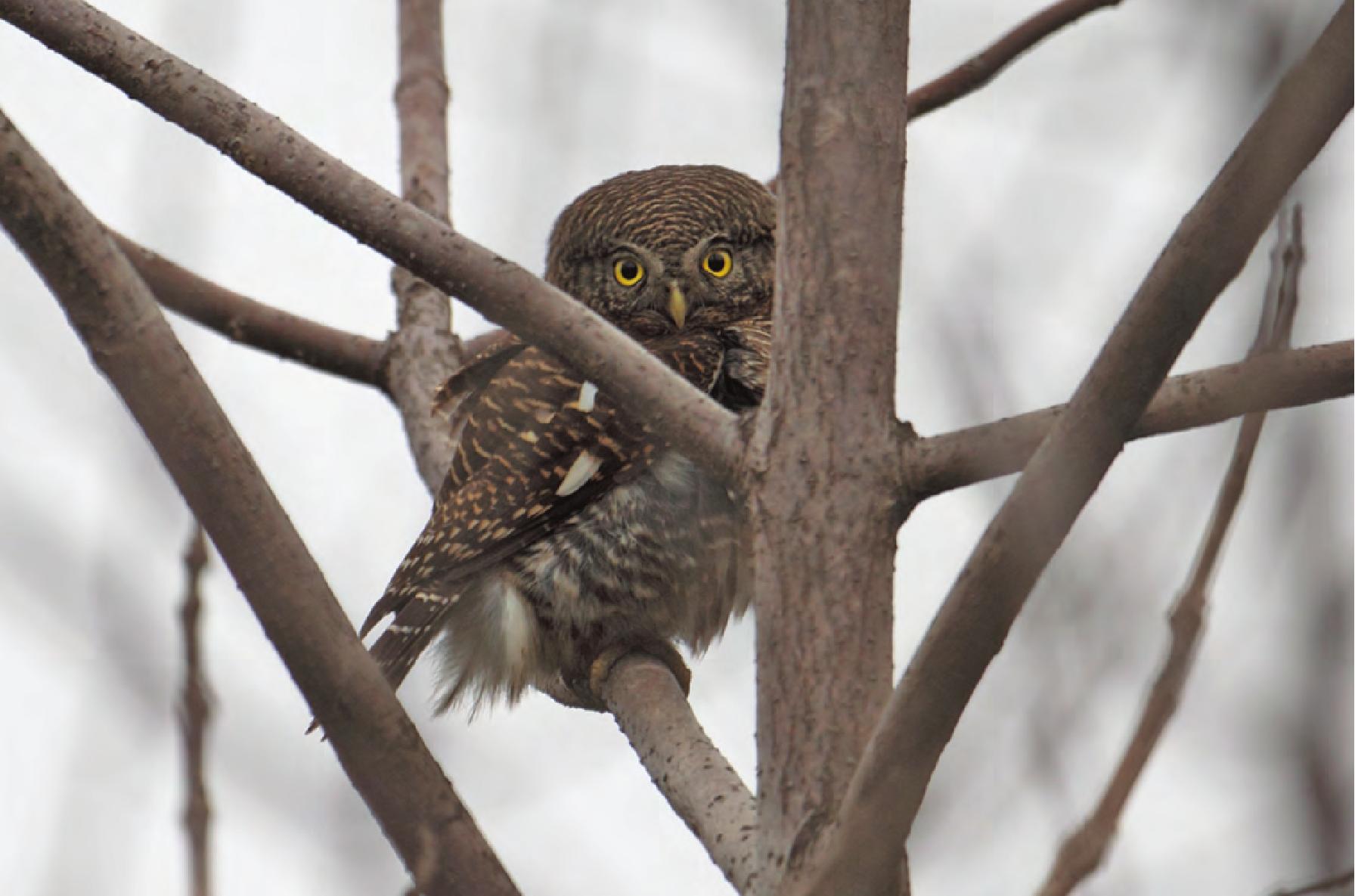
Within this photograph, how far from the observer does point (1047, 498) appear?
1903 mm

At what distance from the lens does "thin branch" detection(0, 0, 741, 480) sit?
2.64 metres

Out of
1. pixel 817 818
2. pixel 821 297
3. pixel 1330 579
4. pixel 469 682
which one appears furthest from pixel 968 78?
pixel 1330 579

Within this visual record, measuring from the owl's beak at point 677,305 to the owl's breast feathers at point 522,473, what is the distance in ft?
1.83

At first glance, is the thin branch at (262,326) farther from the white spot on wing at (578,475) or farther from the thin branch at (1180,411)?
the thin branch at (1180,411)

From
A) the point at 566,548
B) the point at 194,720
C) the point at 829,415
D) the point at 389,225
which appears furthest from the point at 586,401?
the point at 194,720

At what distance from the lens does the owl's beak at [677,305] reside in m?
5.03

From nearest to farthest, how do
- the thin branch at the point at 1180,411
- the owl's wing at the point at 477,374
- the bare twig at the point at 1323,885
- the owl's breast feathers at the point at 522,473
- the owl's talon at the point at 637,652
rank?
the bare twig at the point at 1323,885 → the thin branch at the point at 1180,411 → the owl's talon at the point at 637,652 → the owl's breast feathers at the point at 522,473 → the owl's wing at the point at 477,374

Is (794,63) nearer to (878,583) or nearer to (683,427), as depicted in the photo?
(683,427)

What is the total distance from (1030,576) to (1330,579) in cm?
41

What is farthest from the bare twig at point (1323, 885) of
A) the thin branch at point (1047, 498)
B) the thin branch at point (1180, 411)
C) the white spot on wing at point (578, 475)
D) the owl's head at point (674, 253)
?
the owl's head at point (674, 253)

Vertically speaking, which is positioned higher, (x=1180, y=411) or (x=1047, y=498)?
(x=1180, y=411)

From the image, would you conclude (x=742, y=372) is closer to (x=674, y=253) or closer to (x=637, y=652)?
(x=637, y=652)

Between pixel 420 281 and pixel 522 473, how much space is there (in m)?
0.67

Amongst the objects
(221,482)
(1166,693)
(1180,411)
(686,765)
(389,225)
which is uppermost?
(389,225)
